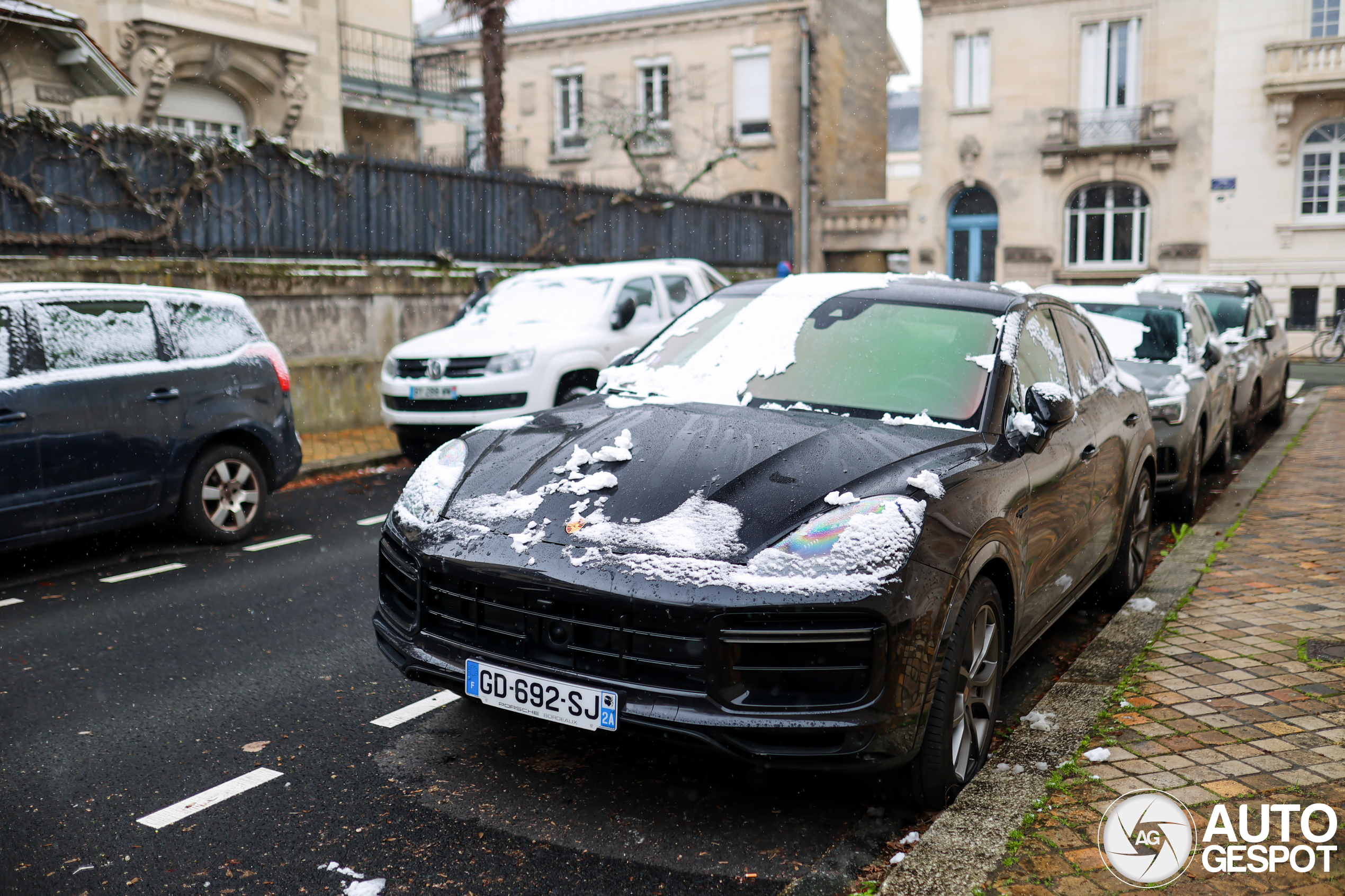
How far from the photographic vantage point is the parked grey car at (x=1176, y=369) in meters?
7.91

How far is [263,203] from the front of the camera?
12875mm

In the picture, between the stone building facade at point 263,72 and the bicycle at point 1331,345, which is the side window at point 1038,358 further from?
the bicycle at point 1331,345

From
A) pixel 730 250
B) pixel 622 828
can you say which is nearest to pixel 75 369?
pixel 622 828

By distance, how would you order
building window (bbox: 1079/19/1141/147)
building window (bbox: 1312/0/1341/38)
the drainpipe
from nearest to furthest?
1. building window (bbox: 1312/0/1341/38)
2. building window (bbox: 1079/19/1141/147)
3. the drainpipe

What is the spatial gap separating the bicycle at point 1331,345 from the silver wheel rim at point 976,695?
79.0 feet

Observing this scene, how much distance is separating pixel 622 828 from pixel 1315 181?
3251 cm

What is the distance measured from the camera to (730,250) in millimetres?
23781

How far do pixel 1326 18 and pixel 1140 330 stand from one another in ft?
85.6

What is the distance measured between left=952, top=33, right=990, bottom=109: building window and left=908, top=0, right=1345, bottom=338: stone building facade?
0.05m

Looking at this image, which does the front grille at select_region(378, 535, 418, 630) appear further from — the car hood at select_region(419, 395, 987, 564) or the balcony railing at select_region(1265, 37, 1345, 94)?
the balcony railing at select_region(1265, 37, 1345, 94)

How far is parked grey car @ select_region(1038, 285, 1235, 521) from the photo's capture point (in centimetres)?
791

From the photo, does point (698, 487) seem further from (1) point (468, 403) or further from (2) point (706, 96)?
(2) point (706, 96)

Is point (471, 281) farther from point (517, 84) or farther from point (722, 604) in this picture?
point (517, 84)

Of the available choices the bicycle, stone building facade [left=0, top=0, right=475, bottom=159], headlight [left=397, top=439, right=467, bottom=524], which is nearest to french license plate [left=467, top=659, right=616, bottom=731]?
headlight [left=397, top=439, right=467, bottom=524]
